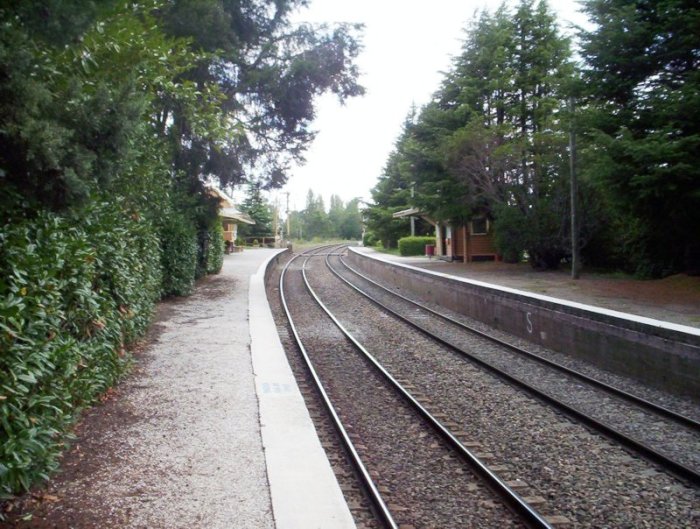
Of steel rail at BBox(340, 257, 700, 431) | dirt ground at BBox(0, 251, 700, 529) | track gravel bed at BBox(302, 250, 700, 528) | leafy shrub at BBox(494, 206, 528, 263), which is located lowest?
track gravel bed at BBox(302, 250, 700, 528)

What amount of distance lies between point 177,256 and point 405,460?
11519mm

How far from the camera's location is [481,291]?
1345 cm

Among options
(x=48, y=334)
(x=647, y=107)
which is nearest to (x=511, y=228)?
(x=647, y=107)

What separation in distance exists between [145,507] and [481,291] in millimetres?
10480

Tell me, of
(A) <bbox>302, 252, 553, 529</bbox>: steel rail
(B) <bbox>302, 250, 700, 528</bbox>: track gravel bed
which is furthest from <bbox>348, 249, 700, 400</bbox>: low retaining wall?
(A) <bbox>302, 252, 553, 529</bbox>: steel rail

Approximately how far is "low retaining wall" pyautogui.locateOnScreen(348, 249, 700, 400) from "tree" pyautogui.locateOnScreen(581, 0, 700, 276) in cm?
360

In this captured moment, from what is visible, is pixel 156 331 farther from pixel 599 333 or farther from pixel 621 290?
pixel 621 290

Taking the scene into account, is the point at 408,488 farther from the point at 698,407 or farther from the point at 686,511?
the point at 698,407

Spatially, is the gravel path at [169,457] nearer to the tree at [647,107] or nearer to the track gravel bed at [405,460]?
the track gravel bed at [405,460]

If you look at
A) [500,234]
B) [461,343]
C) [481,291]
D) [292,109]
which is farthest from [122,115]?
[500,234]

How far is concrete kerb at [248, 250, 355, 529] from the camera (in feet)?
12.4

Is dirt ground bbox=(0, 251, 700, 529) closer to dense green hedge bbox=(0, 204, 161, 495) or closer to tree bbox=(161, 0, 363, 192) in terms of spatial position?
dense green hedge bbox=(0, 204, 161, 495)

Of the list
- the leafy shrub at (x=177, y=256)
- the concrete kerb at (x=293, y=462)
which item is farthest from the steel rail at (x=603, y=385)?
the leafy shrub at (x=177, y=256)

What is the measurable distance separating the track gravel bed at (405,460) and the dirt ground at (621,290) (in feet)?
18.1
